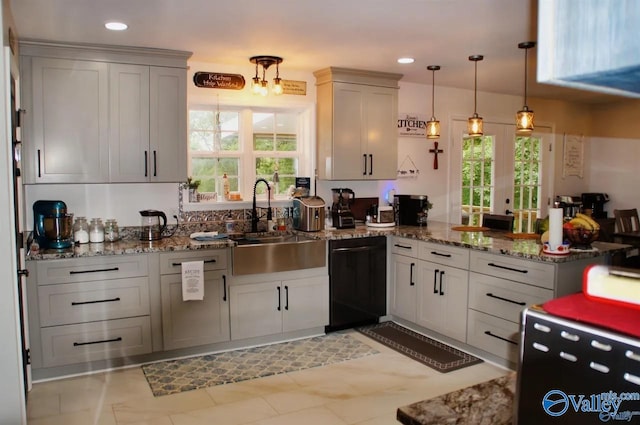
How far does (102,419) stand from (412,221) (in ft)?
10.7

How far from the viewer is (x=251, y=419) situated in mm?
3025

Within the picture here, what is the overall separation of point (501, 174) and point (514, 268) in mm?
2896

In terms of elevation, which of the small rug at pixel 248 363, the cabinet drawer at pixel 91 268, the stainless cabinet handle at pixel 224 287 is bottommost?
the small rug at pixel 248 363

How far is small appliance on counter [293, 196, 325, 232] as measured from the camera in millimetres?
4684

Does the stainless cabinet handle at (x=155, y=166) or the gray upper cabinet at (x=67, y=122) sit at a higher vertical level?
the gray upper cabinet at (x=67, y=122)

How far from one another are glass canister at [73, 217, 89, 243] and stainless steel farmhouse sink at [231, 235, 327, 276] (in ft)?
3.73

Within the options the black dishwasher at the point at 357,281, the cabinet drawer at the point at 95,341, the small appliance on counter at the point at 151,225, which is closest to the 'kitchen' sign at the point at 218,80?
the small appliance on counter at the point at 151,225

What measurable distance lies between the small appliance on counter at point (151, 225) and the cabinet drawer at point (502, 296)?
2477 mm

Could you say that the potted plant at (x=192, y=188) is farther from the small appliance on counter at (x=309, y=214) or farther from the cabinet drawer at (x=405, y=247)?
the cabinet drawer at (x=405, y=247)

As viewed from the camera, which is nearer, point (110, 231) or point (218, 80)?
point (110, 231)

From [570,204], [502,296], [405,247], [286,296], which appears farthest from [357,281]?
[570,204]

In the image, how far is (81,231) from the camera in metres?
3.97

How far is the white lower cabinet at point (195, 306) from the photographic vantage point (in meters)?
3.83

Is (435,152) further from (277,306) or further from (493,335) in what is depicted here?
(277,306)
